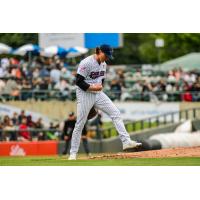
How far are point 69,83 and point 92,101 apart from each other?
560 inches

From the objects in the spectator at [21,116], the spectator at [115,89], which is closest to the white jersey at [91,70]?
the spectator at [21,116]

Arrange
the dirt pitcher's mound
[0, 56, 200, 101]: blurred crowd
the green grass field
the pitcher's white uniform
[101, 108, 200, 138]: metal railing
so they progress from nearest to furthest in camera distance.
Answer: the green grass field → the pitcher's white uniform → the dirt pitcher's mound → [101, 108, 200, 138]: metal railing → [0, 56, 200, 101]: blurred crowd

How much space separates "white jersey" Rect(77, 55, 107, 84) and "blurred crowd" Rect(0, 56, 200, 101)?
13443 mm

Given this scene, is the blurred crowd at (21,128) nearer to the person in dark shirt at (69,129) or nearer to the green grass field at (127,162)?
the person in dark shirt at (69,129)

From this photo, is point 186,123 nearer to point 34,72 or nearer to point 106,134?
point 106,134

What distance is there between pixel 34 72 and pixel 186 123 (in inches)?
206

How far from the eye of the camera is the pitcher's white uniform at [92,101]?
46.6 feet

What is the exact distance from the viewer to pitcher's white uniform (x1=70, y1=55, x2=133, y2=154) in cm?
1421

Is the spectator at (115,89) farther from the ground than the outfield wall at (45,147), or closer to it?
farther from the ground

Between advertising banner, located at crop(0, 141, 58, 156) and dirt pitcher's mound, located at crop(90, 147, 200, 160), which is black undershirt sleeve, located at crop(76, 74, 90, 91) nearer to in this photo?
dirt pitcher's mound, located at crop(90, 147, 200, 160)

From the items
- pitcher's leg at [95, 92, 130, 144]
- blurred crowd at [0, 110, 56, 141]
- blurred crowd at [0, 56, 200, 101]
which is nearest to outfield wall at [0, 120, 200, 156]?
blurred crowd at [0, 110, 56, 141]

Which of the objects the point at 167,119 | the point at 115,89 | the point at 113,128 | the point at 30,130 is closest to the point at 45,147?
the point at 30,130

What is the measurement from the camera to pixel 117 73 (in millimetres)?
29609

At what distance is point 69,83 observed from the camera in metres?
28.6
